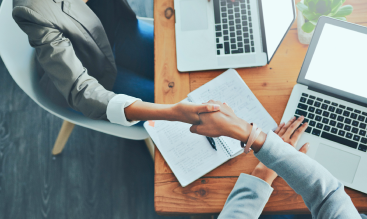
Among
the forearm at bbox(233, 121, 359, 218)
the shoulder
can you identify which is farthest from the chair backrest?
the forearm at bbox(233, 121, 359, 218)

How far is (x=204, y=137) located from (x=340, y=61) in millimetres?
470

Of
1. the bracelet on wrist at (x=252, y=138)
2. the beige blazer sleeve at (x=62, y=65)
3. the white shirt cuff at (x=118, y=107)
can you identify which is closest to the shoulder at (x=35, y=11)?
the beige blazer sleeve at (x=62, y=65)

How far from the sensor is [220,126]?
756 millimetres

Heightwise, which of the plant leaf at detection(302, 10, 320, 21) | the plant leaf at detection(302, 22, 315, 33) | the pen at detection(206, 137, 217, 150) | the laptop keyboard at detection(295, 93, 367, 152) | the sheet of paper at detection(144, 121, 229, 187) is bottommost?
the sheet of paper at detection(144, 121, 229, 187)

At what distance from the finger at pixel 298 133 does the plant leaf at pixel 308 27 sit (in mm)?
303

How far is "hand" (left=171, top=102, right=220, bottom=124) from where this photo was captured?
753 millimetres

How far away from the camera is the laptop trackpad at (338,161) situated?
2.50 feet

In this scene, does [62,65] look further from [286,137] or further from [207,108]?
[286,137]

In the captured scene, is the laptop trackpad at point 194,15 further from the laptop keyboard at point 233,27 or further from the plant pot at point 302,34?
the plant pot at point 302,34

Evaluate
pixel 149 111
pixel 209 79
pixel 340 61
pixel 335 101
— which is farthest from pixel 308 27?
pixel 149 111

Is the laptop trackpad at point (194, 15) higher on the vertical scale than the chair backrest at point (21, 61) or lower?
higher

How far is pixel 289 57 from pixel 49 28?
0.79 meters

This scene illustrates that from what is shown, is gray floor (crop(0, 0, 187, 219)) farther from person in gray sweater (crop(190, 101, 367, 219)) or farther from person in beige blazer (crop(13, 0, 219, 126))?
person in gray sweater (crop(190, 101, 367, 219))

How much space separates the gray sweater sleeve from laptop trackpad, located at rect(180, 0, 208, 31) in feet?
1.50
